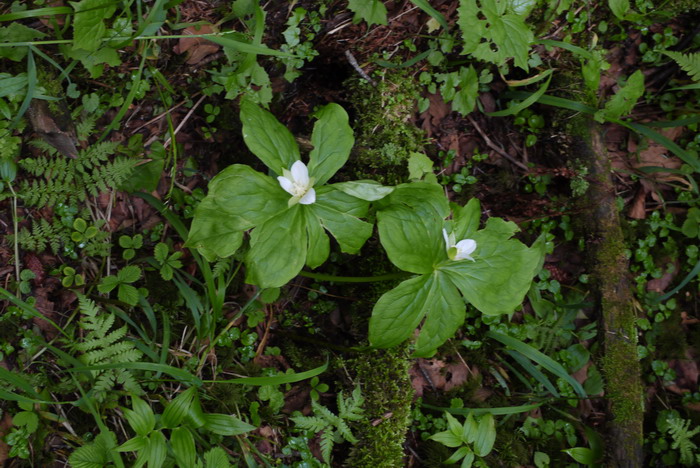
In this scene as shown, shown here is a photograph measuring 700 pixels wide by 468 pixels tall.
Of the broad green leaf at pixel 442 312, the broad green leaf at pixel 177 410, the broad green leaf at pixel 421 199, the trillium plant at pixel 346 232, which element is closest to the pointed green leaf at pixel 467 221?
the trillium plant at pixel 346 232

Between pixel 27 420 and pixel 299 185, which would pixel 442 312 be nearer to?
pixel 299 185

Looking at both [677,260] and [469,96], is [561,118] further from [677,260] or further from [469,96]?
[677,260]

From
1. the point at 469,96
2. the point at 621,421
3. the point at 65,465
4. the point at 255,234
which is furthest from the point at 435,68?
the point at 65,465

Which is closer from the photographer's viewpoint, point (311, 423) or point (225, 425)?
point (225, 425)

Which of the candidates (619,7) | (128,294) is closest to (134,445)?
(128,294)

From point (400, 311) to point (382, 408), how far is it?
2.00 ft

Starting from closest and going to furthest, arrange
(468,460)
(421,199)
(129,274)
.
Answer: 1. (421,199)
2. (129,274)
3. (468,460)

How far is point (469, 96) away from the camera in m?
2.90

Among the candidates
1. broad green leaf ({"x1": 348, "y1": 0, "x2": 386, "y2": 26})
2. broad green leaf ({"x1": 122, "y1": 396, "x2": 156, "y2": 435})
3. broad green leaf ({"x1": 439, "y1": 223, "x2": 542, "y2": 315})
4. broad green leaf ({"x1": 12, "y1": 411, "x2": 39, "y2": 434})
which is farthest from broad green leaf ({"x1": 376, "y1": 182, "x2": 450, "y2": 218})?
broad green leaf ({"x1": 12, "y1": 411, "x2": 39, "y2": 434})

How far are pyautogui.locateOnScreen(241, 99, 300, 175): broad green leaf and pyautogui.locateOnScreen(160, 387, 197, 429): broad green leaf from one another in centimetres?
106

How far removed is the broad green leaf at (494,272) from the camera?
2189 millimetres

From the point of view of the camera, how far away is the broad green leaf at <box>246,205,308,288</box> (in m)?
2.01

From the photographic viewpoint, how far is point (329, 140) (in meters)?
2.09

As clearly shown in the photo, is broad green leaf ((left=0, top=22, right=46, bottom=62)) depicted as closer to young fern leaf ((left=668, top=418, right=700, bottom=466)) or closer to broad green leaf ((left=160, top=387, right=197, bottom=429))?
broad green leaf ((left=160, top=387, right=197, bottom=429))
